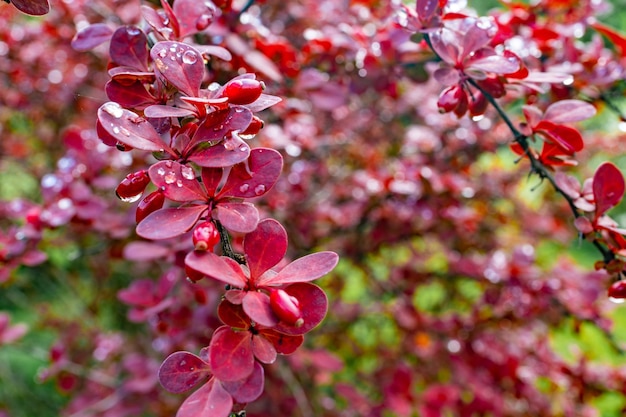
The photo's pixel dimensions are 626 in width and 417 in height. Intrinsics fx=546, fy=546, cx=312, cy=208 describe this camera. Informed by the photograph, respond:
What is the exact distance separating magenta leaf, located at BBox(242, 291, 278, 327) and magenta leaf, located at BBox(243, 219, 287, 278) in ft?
0.11

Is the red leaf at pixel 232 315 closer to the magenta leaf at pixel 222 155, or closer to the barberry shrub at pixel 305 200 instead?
the barberry shrub at pixel 305 200

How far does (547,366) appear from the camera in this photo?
5.01 feet

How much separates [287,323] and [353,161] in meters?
1.34

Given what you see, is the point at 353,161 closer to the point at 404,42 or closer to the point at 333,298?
the point at 333,298

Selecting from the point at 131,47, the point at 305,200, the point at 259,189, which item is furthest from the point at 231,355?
the point at 305,200

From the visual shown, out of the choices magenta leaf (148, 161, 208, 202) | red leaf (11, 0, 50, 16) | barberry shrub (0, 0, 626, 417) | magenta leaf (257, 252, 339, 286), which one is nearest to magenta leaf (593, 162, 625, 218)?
barberry shrub (0, 0, 626, 417)

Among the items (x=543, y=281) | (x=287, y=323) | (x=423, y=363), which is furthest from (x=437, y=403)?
(x=287, y=323)

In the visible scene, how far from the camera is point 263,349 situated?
0.51 metres

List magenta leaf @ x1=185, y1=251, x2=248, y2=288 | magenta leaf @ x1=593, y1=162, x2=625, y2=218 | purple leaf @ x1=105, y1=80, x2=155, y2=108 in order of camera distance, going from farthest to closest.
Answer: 1. magenta leaf @ x1=593, y1=162, x2=625, y2=218
2. purple leaf @ x1=105, y1=80, x2=155, y2=108
3. magenta leaf @ x1=185, y1=251, x2=248, y2=288

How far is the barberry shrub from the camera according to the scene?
52 cm

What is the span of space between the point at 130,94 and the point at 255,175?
168mm

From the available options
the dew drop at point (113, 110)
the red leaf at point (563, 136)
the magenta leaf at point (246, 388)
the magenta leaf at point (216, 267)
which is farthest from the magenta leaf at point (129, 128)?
the red leaf at point (563, 136)

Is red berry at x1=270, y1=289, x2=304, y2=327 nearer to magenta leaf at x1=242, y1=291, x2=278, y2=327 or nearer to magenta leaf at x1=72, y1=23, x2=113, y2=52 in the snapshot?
magenta leaf at x1=242, y1=291, x2=278, y2=327

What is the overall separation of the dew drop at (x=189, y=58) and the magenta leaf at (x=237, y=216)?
0.46 feet
